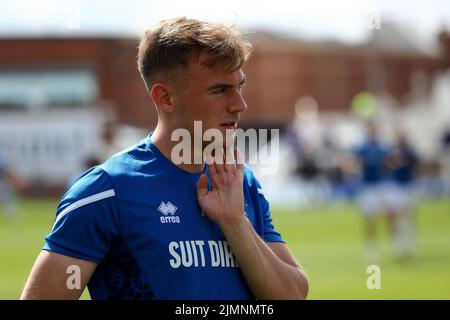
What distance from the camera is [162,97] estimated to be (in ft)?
10.4

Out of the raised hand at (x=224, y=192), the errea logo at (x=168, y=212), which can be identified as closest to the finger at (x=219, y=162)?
the raised hand at (x=224, y=192)

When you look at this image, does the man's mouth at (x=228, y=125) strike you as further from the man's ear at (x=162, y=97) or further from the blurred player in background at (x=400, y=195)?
the blurred player in background at (x=400, y=195)

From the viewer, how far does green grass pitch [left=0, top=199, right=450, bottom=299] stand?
38.5 ft

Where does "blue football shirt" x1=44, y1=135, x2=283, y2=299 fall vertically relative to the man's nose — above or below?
below

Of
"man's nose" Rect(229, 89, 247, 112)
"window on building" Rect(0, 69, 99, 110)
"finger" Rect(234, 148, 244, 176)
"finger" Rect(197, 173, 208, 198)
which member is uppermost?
"window on building" Rect(0, 69, 99, 110)

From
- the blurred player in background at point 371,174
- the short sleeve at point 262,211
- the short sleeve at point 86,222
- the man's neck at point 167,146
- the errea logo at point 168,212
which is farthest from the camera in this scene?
the blurred player in background at point 371,174

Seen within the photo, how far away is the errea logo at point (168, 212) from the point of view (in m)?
2.99

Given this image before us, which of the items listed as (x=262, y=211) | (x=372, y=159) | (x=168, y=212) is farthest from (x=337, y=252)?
(x=168, y=212)

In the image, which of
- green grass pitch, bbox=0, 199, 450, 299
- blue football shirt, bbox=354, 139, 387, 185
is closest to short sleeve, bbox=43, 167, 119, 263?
green grass pitch, bbox=0, 199, 450, 299

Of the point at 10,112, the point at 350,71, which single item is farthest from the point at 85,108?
the point at 350,71

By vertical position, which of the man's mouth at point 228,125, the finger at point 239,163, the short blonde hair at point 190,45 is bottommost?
the finger at point 239,163

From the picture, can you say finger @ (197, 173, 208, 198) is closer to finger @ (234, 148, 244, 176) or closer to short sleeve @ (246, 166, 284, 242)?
finger @ (234, 148, 244, 176)

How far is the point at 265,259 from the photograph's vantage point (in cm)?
301
